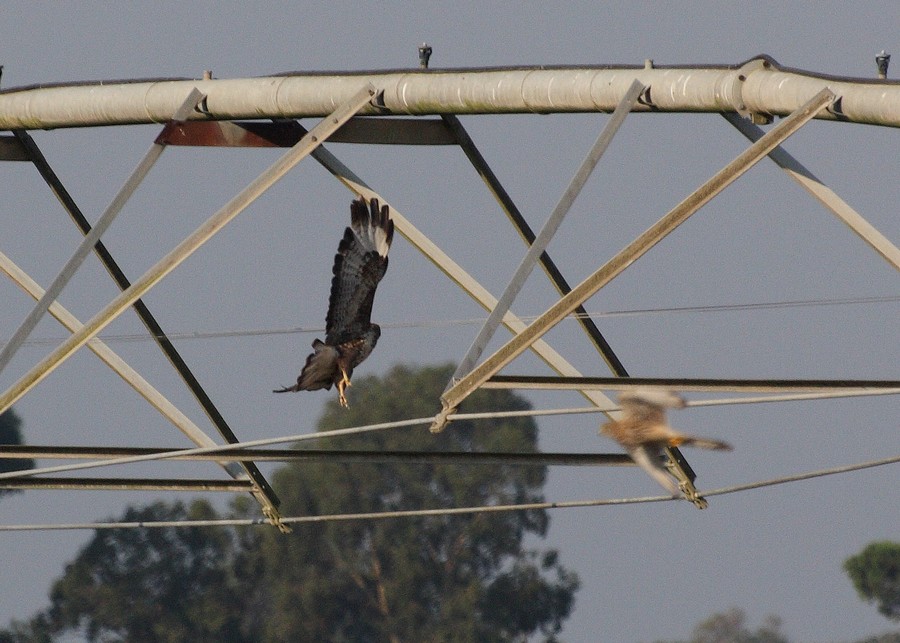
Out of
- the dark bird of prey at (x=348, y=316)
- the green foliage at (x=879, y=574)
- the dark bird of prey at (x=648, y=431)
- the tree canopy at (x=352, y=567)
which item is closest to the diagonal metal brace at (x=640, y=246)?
the dark bird of prey at (x=648, y=431)

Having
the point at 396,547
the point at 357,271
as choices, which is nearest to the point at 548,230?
the point at 357,271

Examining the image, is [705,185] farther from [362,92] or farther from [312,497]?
[312,497]

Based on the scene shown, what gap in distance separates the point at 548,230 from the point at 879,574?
73.0m

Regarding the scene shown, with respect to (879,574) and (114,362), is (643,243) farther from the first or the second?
(879,574)

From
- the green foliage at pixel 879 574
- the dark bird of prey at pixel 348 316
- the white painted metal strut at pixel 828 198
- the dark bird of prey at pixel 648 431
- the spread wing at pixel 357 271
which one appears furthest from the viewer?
the green foliage at pixel 879 574

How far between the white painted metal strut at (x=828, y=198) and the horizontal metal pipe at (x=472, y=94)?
0.16 metres

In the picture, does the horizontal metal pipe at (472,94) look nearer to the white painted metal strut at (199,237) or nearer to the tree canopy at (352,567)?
the white painted metal strut at (199,237)

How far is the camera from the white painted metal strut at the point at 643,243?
1230cm

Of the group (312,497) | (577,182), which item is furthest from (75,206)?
(312,497)

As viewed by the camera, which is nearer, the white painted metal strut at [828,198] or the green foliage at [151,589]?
the white painted metal strut at [828,198]

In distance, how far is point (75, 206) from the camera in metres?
16.7

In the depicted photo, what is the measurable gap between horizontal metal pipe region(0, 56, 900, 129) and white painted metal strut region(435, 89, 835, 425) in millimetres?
272

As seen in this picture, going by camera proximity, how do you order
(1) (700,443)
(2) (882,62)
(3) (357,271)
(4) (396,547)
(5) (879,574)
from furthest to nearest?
(5) (879,574), (4) (396,547), (3) (357,271), (1) (700,443), (2) (882,62)

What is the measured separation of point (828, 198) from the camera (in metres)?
12.5
